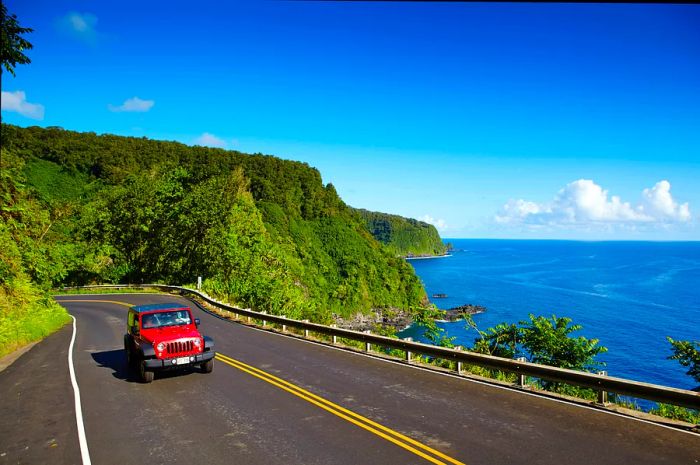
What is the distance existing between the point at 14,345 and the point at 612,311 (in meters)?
95.6

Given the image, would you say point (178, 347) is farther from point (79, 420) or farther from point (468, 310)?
point (468, 310)

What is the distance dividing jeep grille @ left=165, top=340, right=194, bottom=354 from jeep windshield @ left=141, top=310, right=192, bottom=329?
112 cm

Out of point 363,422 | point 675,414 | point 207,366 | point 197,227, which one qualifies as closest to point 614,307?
point 197,227

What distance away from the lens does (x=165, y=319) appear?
41.5ft

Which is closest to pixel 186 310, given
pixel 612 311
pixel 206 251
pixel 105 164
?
pixel 206 251

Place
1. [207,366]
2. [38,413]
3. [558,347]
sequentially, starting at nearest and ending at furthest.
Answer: [38,413], [207,366], [558,347]

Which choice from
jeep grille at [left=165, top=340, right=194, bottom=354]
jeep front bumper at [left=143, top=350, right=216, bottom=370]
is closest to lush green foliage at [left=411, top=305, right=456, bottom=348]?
jeep front bumper at [left=143, top=350, right=216, bottom=370]

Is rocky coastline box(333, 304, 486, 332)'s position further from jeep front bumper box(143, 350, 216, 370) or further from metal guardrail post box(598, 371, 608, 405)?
metal guardrail post box(598, 371, 608, 405)

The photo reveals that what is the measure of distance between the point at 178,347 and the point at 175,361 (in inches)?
15.7

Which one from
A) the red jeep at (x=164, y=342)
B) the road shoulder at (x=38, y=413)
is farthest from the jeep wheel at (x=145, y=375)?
the road shoulder at (x=38, y=413)

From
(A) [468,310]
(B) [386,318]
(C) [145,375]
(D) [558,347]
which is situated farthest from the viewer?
(B) [386,318]

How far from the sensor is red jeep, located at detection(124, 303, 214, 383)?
11328 millimetres

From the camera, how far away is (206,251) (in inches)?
2041

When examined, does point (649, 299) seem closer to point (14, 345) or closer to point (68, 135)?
point (14, 345)
